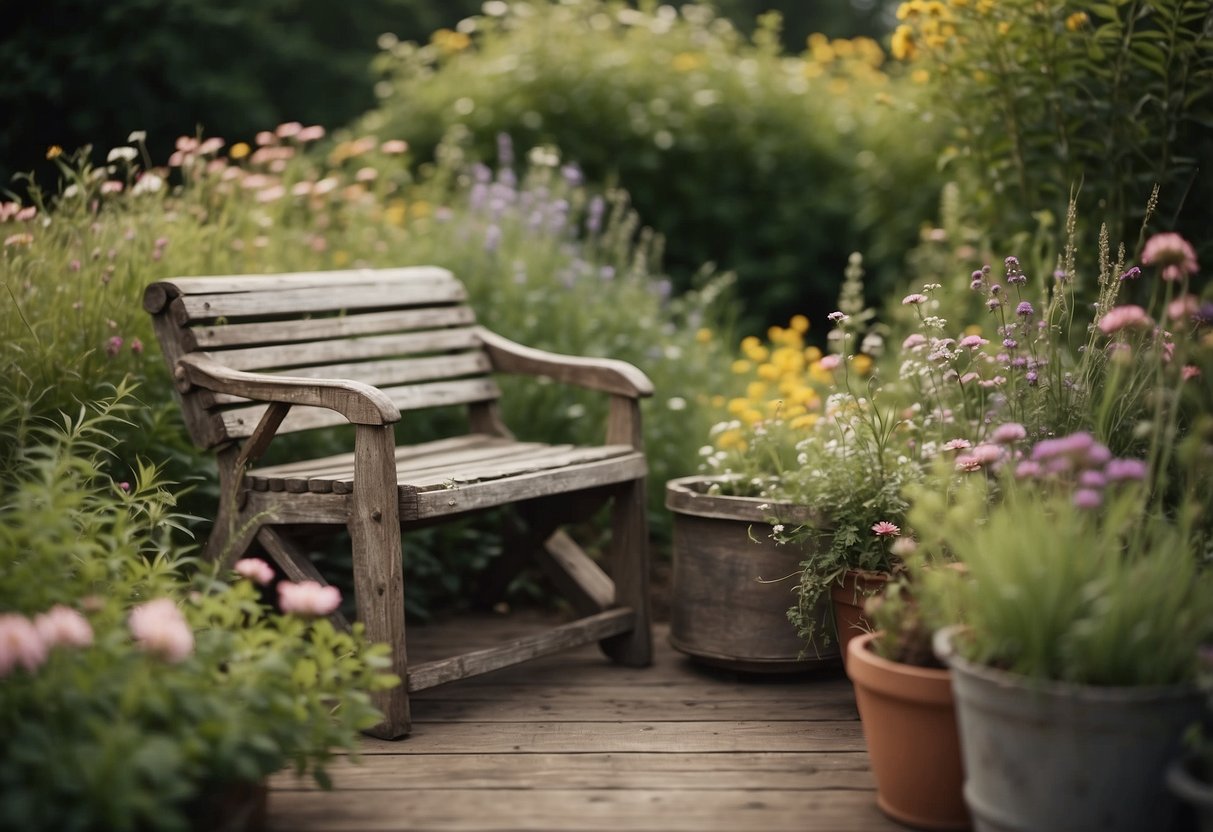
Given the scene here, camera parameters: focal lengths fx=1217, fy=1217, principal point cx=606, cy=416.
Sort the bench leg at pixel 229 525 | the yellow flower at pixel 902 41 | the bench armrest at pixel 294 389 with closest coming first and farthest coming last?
the bench armrest at pixel 294 389
the bench leg at pixel 229 525
the yellow flower at pixel 902 41

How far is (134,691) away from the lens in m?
1.99

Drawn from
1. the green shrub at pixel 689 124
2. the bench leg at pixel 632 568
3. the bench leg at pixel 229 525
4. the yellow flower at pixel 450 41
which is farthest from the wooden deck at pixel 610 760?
the yellow flower at pixel 450 41

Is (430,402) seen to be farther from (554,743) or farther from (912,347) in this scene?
(912,347)

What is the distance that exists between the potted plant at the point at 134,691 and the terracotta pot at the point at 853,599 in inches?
46.5

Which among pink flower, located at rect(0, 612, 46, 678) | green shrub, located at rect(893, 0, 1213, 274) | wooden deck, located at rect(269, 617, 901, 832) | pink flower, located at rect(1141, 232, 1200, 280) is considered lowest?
wooden deck, located at rect(269, 617, 901, 832)

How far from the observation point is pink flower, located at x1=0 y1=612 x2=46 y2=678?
6.38 ft

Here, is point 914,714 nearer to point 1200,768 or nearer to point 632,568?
point 1200,768

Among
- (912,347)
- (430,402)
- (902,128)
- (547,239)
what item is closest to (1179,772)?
(912,347)

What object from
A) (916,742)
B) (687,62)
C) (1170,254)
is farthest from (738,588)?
(687,62)

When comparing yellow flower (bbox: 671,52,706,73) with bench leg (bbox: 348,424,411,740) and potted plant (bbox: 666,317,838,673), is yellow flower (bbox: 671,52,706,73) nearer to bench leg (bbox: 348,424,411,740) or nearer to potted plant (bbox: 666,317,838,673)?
potted plant (bbox: 666,317,838,673)

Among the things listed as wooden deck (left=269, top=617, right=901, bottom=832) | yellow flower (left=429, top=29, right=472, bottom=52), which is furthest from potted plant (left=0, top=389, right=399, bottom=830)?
yellow flower (left=429, top=29, right=472, bottom=52)

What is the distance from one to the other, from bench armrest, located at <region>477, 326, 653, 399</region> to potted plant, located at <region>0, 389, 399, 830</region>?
4.18 ft

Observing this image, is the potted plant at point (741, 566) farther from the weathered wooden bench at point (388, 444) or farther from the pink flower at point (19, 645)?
the pink flower at point (19, 645)

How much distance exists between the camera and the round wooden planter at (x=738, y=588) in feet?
10.6
